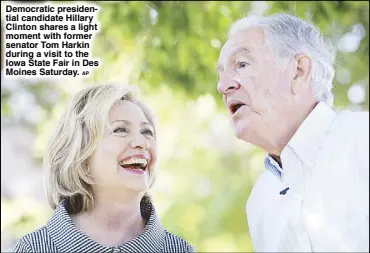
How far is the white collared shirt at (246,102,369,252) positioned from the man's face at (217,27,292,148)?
8 centimetres

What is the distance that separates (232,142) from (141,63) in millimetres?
3038

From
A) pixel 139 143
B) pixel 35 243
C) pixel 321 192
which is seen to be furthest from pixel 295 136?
pixel 35 243

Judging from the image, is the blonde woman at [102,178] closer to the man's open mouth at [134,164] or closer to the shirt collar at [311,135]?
the man's open mouth at [134,164]

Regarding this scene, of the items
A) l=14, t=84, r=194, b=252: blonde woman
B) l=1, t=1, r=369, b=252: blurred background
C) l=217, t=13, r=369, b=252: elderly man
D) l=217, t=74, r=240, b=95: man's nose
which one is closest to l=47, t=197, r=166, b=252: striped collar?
l=14, t=84, r=194, b=252: blonde woman

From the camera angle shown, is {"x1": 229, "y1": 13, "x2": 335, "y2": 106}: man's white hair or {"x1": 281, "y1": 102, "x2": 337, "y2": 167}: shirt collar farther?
{"x1": 229, "y1": 13, "x2": 335, "y2": 106}: man's white hair

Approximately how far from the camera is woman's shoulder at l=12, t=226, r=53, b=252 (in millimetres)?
1752

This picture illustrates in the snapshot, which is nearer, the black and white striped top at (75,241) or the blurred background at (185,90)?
the black and white striped top at (75,241)

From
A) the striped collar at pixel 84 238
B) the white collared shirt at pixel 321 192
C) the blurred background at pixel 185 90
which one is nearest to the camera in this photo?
the white collared shirt at pixel 321 192

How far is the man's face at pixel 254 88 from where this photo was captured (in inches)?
62.2

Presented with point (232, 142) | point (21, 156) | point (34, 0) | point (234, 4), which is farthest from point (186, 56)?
point (21, 156)

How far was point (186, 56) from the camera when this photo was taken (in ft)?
11.3

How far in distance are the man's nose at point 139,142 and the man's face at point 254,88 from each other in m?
0.27

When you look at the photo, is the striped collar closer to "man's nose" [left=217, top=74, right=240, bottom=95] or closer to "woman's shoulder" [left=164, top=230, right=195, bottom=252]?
"woman's shoulder" [left=164, top=230, right=195, bottom=252]

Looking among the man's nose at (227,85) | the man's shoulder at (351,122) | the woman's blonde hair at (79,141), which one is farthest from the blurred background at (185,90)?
the man's shoulder at (351,122)
